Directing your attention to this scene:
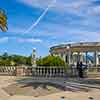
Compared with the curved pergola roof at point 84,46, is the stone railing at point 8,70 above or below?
below

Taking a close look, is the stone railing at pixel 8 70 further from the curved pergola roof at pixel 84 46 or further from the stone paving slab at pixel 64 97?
the curved pergola roof at pixel 84 46

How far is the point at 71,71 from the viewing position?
77.9 feet

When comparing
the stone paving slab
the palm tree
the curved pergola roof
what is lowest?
the stone paving slab

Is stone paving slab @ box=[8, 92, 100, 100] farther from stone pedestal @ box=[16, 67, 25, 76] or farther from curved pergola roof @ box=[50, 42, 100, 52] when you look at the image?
curved pergola roof @ box=[50, 42, 100, 52]

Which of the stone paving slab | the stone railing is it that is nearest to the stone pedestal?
the stone railing

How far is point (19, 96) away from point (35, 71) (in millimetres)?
11705

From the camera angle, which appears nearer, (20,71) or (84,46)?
(20,71)

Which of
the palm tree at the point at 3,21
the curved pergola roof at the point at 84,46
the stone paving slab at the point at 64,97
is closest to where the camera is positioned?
the stone paving slab at the point at 64,97

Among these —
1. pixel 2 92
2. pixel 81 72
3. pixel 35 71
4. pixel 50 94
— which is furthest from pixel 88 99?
pixel 35 71

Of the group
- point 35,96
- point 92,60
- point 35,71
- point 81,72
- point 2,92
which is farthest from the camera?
point 92,60

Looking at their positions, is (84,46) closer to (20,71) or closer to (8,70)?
A: (8,70)

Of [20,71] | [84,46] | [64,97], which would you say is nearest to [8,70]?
[20,71]

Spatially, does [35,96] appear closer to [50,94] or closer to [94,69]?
[50,94]

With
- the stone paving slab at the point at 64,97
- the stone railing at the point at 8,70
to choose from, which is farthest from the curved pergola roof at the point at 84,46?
the stone paving slab at the point at 64,97
